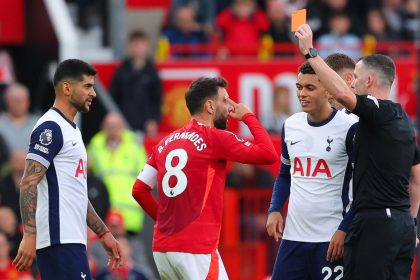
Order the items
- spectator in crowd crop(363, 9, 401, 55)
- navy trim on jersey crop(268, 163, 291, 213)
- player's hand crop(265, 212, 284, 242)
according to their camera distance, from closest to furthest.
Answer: player's hand crop(265, 212, 284, 242), navy trim on jersey crop(268, 163, 291, 213), spectator in crowd crop(363, 9, 401, 55)

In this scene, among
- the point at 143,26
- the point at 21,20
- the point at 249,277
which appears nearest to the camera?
the point at 249,277

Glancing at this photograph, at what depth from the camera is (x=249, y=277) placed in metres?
16.3

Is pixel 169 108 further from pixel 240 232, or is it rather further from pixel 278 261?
pixel 278 261

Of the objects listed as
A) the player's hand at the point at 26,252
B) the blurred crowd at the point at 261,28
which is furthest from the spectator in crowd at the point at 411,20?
the player's hand at the point at 26,252

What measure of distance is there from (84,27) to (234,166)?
450 centimetres

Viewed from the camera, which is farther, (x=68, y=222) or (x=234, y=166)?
(x=234, y=166)

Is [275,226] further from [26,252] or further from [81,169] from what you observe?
[26,252]

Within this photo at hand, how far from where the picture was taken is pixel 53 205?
10.1 meters

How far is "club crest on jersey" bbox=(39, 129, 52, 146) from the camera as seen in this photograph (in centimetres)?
1009

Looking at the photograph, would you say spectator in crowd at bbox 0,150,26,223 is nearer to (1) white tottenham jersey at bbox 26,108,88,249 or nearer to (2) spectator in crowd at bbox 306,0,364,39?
(1) white tottenham jersey at bbox 26,108,88,249

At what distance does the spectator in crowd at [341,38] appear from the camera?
19875mm

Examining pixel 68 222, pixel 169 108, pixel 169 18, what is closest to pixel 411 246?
pixel 68 222

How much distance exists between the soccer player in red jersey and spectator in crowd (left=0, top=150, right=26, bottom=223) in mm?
5778

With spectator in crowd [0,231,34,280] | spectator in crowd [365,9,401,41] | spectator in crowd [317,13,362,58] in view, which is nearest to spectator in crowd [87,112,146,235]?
spectator in crowd [0,231,34,280]
